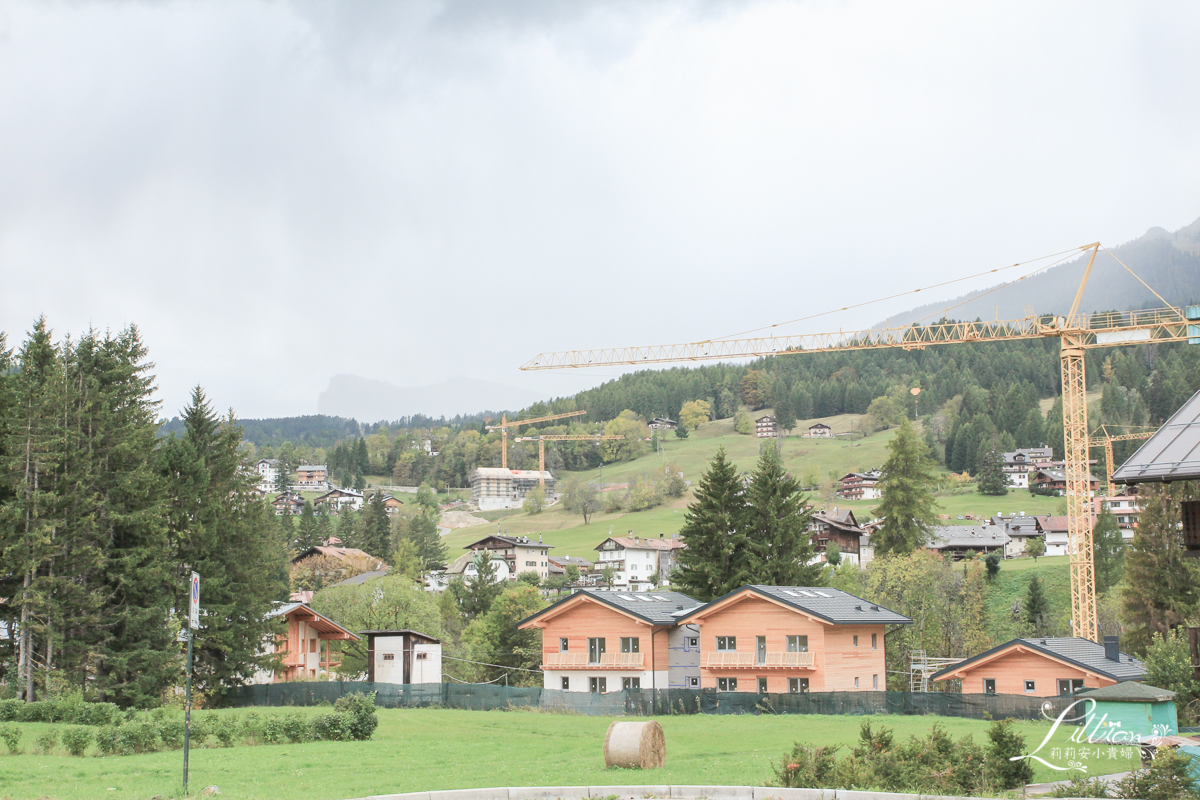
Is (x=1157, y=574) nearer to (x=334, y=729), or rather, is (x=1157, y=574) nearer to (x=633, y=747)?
(x=633, y=747)

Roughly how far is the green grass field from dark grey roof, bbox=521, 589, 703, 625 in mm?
15123

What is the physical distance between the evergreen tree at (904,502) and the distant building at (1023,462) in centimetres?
7795

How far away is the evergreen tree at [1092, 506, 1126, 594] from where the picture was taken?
259ft

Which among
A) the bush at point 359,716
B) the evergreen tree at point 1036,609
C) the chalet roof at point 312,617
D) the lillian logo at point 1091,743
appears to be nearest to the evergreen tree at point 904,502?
the evergreen tree at point 1036,609

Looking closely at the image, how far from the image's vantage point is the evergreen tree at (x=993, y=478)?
5758 inches

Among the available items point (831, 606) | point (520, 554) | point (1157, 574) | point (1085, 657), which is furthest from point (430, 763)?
point (520, 554)

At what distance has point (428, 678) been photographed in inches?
2058

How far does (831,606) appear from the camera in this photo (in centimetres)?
4709

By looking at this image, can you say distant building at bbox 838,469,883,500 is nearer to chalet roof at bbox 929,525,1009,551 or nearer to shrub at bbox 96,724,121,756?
chalet roof at bbox 929,525,1009,551

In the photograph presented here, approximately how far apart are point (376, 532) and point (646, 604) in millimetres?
73915

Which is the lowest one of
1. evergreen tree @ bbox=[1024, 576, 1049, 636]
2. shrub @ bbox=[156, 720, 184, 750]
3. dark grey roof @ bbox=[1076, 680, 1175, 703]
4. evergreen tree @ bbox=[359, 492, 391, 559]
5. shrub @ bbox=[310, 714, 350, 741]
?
evergreen tree @ bbox=[1024, 576, 1049, 636]

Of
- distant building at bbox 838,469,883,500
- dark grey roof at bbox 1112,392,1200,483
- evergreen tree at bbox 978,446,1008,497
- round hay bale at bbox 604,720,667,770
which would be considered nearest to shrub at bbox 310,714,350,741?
round hay bale at bbox 604,720,667,770

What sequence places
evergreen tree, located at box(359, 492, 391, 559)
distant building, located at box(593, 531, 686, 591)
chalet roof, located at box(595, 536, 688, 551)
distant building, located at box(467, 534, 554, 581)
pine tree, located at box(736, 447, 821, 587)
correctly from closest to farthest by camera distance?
1. pine tree, located at box(736, 447, 821, 587)
2. evergreen tree, located at box(359, 492, 391, 559)
3. distant building, located at box(593, 531, 686, 591)
4. chalet roof, located at box(595, 536, 688, 551)
5. distant building, located at box(467, 534, 554, 581)

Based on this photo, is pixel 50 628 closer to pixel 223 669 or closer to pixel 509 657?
pixel 223 669
